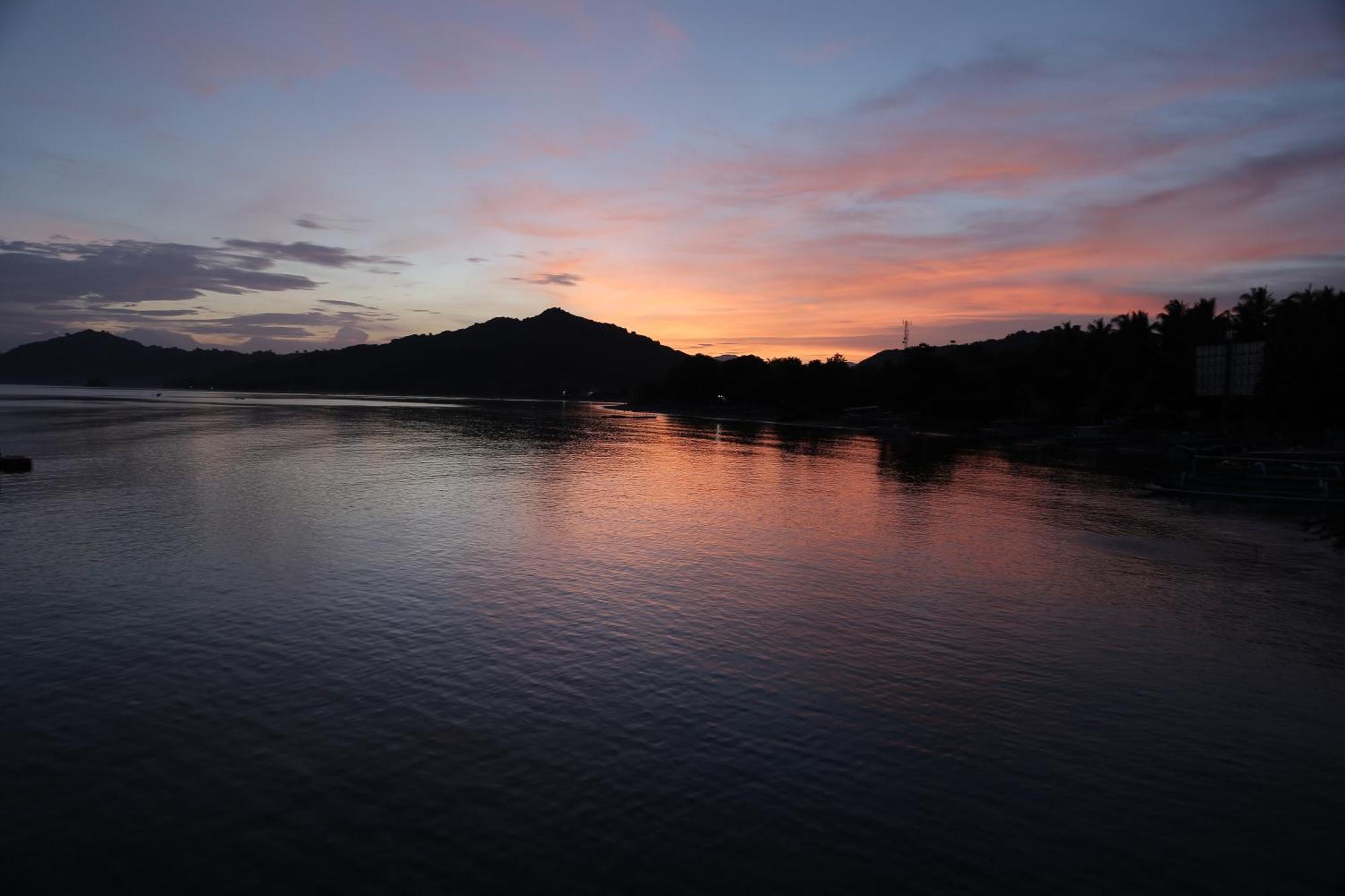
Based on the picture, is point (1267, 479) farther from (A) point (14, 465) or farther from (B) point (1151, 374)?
(A) point (14, 465)

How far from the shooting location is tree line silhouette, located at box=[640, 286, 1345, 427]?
318ft

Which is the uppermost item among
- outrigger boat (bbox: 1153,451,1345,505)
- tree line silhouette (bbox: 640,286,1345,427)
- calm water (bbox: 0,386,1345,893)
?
tree line silhouette (bbox: 640,286,1345,427)

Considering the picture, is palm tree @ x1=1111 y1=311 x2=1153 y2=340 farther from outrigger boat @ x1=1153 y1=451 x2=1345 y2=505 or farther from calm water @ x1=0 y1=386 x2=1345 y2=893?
calm water @ x1=0 y1=386 x2=1345 y2=893

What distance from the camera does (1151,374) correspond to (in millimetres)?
127312

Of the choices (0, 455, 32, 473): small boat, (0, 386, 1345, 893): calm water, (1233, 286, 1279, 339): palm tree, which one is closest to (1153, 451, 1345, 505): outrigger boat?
(0, 386, 1345, 893): calm water

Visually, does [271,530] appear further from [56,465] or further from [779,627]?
[56,465]

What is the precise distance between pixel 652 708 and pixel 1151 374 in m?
138

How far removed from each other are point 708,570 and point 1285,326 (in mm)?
113838

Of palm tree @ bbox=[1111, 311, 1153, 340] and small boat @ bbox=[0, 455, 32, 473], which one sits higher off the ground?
palm tree @ bbox=[1111, 311, 1153, 340]

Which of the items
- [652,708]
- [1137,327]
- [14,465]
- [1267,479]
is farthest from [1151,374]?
[14,465]

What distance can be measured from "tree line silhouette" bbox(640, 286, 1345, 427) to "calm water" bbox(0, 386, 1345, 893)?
2856 inches

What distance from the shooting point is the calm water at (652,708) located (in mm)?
12703

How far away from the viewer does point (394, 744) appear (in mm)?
16047

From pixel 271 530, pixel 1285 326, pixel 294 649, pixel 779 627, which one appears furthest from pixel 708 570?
pixel 1285 326
